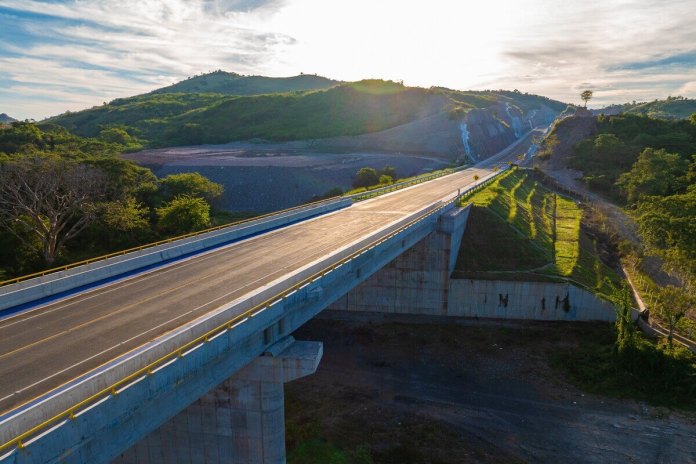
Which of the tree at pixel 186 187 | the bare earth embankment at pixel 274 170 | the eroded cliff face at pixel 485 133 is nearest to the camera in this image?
the tree at pixel 186 187

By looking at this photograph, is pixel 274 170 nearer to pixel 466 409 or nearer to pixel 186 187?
pixel 186 187

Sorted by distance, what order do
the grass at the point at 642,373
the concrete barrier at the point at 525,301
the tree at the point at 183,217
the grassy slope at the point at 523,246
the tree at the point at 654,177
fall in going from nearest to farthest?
the grass at the point at 642,373 → the concrete barrier at the point at 525,301 → the grassy slope at the point at 523,246 → the tree at the point at 183,217 → the tree at the point at 654,177

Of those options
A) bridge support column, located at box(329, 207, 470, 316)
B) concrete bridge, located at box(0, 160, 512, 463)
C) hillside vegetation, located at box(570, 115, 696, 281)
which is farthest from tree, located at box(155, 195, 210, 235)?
hillside vegetation, located at box(570, 115, 696, 281)

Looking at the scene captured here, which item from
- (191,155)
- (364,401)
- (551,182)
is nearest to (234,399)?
(364,401)

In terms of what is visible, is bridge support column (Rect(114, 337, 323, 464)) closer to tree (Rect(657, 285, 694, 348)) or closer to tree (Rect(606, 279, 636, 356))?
tree (Rect(606, 279, 636, 356))

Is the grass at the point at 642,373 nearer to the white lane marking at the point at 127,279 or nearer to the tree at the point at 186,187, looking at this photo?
the white lane marking at the point at 127,279

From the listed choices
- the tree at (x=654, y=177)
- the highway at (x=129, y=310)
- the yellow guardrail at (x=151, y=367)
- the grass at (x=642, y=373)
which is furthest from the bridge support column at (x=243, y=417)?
the tree at (x=654, y=177)
